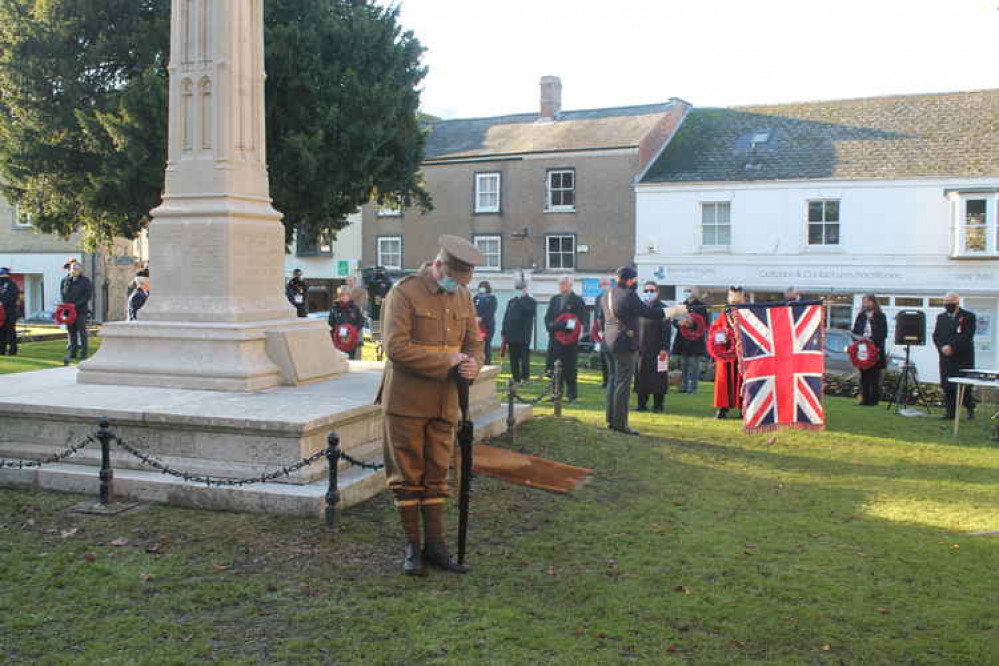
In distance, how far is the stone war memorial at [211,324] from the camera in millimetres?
8023

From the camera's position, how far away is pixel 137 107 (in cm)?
1908

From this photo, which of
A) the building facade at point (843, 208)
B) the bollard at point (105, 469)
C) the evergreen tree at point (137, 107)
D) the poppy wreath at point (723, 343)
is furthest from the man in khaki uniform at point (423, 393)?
the building facade at point (843, 208)

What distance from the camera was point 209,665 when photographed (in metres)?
4.56

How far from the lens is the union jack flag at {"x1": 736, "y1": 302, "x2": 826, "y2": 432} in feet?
37.4

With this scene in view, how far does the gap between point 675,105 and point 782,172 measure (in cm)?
611

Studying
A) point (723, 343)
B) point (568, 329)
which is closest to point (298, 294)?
point (568, 329)

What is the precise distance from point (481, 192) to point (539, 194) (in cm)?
270

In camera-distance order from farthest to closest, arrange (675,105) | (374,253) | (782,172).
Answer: (374,253) → (675,105) → (782,172)

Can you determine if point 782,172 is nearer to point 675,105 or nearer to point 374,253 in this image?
point 675,105

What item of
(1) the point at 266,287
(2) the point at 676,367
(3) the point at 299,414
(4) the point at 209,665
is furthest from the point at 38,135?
(4) the point at 209,665

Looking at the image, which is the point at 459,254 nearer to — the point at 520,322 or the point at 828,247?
the point at 520,322

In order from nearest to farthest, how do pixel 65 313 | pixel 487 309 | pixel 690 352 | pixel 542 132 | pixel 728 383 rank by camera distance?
pixel 728 383 → pixel 690 352 → pixel 65 313 → pixel 487 309 → pixel 542 132

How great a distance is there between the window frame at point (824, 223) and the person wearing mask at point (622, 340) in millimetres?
21690

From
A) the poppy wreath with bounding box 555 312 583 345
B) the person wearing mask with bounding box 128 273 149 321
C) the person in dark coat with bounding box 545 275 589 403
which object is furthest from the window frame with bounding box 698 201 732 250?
the person wearing mask with bounding box 128 273 149 321
